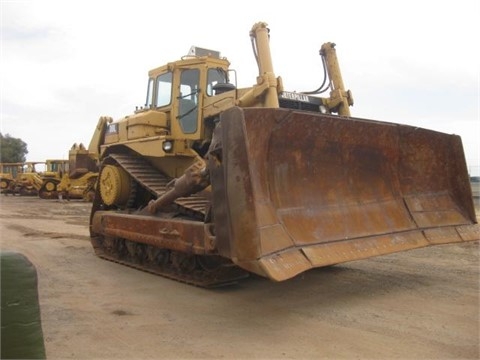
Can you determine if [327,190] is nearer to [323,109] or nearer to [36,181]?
[323,109]

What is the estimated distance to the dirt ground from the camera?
3.63 m

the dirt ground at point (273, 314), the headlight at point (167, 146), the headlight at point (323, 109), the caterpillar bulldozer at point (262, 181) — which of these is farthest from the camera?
the headlight at point (323, 109)

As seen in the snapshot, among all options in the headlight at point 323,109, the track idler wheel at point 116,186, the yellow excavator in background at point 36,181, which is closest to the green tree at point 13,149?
the yellow excavator in background at point 36,181

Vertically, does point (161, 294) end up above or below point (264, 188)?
below

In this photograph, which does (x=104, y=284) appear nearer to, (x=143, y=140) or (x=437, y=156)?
(x=143, y=140)

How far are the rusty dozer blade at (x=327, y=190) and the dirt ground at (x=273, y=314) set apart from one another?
0.53 meters

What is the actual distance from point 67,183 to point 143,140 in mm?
19228

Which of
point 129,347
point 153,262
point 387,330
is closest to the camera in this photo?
point 129,347

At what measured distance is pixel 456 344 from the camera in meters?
3.70

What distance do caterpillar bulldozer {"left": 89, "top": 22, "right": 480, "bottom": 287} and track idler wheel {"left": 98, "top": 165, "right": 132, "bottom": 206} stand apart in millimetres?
22

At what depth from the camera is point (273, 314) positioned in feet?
14.8

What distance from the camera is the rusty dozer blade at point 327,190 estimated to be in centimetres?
404

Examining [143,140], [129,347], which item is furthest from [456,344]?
[143,140]

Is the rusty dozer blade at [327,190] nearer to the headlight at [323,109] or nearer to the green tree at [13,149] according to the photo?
the headlight at [323,109]
